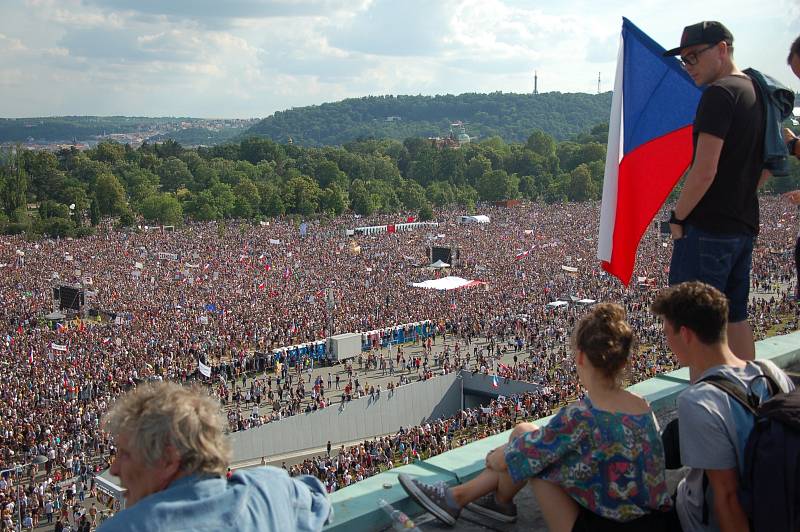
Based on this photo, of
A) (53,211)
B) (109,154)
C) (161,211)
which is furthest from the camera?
(109,154)

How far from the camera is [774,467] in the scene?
7.78 ft

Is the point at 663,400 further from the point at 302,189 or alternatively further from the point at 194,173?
the point at 194,173

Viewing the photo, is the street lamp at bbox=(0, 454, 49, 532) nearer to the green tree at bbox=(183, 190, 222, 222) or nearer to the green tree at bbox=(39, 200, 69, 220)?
the green tree at bbox=(39, 200, 69, 220)

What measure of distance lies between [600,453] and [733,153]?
1.64 m

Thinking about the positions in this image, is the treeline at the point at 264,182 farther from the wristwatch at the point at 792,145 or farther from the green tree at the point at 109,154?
the wristwatch at the point at 792,145

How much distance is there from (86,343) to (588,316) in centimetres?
2158

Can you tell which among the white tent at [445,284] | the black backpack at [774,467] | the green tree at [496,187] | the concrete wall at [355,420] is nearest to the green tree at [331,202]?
the green tree at [496,187]

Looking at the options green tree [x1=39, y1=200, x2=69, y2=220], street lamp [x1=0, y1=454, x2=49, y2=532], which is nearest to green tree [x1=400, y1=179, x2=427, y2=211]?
green tree [x1=39, y1=200, x2=69, y2=220]

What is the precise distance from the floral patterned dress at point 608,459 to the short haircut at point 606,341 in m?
0.16

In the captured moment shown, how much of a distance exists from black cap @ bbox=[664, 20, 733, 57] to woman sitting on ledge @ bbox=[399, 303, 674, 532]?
1502mm

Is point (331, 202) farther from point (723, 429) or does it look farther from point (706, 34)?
point (723, 429)

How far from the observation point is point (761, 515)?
2.41 metres

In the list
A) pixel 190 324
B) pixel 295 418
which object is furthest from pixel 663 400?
pixel 190 324

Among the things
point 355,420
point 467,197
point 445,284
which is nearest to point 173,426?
point 355,420
